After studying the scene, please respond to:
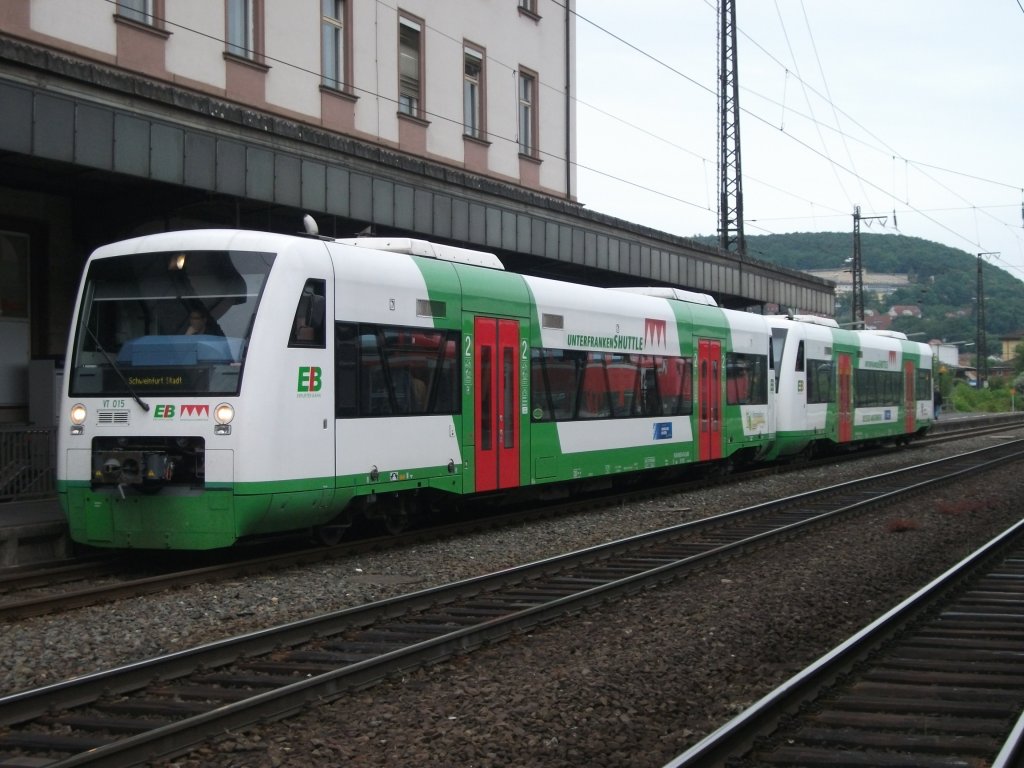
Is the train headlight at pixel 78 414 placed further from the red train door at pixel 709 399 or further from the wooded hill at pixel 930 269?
the wooded hill at pixel 930 269

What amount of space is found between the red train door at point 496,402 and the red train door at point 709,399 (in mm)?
5867

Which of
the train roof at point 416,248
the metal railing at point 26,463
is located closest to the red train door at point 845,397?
the train roof at point 416,248

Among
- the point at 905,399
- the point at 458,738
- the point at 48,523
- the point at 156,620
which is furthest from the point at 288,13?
the point at 905,399

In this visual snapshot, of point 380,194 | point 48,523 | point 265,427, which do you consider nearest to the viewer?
point 265,427

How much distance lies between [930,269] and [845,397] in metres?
80.9

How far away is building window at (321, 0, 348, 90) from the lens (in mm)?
21125

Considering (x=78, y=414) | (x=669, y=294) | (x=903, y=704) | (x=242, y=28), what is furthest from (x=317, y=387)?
(x=242, y=28)

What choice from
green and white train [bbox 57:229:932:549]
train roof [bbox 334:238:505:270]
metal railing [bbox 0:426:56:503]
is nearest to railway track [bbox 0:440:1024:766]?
green and white train [bbox 57:229:932:549]

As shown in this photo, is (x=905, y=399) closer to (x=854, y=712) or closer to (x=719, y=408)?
(x=719, y=408)

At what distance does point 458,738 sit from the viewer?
18.9 feet

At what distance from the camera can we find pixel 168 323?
1052 centimetres

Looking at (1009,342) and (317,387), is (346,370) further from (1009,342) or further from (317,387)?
(1009,342)

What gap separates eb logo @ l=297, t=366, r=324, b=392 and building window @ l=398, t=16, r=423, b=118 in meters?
13.2

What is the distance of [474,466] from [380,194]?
5.94 meters
